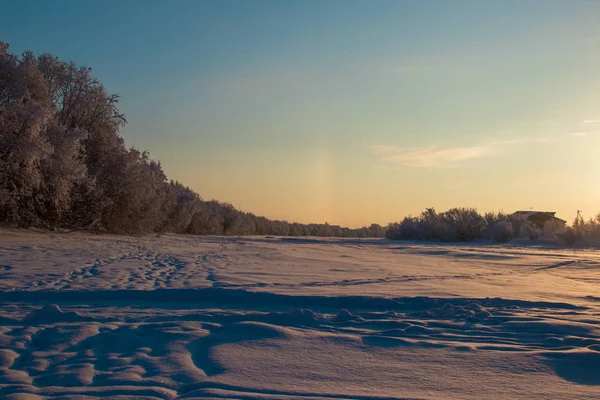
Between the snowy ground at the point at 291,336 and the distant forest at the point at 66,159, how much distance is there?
25.4 feet

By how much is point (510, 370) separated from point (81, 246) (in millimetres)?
12084

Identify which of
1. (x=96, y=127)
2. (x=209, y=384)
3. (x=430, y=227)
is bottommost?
(x=209, y=384)

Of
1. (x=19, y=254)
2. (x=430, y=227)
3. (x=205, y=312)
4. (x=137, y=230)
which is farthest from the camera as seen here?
(x=430, y=227)

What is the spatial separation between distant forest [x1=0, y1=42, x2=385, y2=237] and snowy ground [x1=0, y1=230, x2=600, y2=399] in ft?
25.4

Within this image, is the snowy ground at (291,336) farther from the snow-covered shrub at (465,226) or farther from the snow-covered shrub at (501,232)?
the snow-covered shrub at (465,226)

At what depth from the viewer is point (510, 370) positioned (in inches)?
140

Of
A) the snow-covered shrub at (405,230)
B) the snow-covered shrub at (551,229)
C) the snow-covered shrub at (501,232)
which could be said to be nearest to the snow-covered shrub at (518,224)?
the snow-covered shrub at (551,229)

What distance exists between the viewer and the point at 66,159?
16.5 metres

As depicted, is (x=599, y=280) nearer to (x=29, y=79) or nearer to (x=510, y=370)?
(x=510, y=370)

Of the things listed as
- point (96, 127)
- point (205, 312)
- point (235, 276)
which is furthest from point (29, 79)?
point (205, 312)

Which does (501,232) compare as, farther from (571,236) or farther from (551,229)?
(571,236)

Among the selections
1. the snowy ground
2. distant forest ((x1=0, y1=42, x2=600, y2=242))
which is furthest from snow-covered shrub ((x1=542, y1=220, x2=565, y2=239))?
the snowy ground

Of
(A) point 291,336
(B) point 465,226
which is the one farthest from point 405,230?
(A) point 291,336

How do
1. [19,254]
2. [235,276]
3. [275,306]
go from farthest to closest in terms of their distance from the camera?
1. [19,254]
2. [235,276]
3. [275,306]
